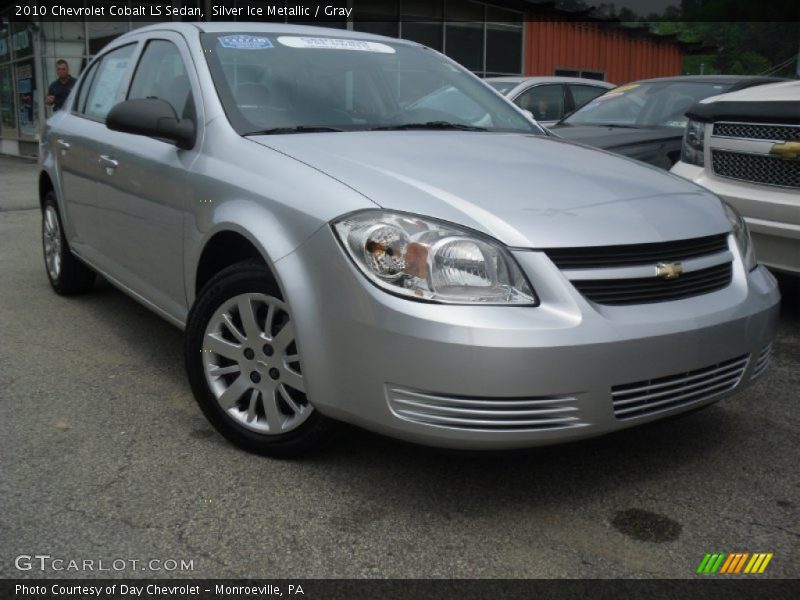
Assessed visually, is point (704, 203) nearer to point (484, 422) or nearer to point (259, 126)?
point (484, 422)

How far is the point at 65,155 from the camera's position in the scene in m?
4.75

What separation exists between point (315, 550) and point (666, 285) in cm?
130

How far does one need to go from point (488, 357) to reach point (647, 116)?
4947mm

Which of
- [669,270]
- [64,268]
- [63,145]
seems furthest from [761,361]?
[64,268]

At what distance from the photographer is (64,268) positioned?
5156 mm

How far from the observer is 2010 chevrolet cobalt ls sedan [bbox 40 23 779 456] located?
7.81ft

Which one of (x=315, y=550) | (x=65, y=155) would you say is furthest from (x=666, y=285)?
(x=65, y=155)

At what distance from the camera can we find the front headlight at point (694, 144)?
4.77 metres

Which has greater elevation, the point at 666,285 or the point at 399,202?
the point at 399,202

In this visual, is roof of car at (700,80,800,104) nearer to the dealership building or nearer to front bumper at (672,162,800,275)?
front bumper at (672,162,800,275)

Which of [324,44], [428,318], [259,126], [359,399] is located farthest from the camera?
[324,44]

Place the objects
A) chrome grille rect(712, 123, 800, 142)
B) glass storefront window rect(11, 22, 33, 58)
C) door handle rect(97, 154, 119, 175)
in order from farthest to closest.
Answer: glass storefront window rect(11, 22, 33, 58)
chrome grille rect(712, 123, 800, 142)
door handle rect(97, 154, 119, 175)

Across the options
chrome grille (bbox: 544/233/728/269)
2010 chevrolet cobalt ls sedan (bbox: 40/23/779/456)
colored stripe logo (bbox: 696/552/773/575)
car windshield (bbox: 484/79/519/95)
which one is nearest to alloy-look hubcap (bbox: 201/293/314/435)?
2010 chevrolet cobalt ls sedan (bbox: 40/23/779/456)

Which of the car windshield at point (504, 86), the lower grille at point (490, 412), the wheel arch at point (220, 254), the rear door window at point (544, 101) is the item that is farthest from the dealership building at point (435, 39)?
the lower grille at point (490, 412)
